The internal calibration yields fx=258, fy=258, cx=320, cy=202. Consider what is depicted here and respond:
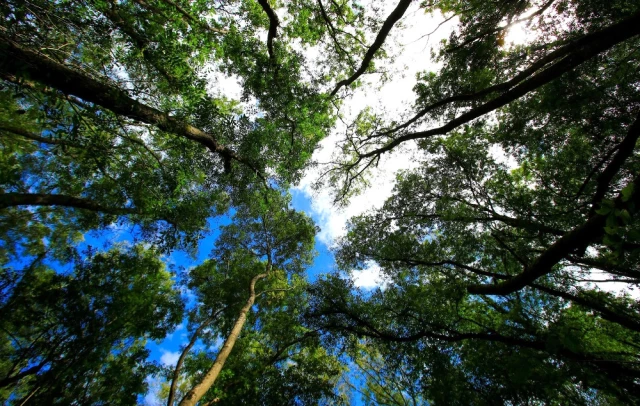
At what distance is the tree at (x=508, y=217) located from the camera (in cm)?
530

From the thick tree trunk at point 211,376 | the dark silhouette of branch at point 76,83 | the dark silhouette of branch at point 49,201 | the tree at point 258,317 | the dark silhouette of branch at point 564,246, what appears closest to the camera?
the dark silhouette of branch at point 76,83

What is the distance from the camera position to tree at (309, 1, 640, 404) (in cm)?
530

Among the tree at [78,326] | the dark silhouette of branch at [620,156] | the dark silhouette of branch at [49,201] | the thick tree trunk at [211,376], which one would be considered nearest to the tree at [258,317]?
the thick tree trunk at [211,376]

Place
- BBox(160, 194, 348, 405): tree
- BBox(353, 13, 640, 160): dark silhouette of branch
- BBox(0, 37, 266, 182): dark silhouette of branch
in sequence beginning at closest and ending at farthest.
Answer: BBox(0, 37, 266, 182): dark silhouette of branch < BBox(353, 13, 640, 160): dark silhouette of branch < BBox(160, 194, 348, 405): tree

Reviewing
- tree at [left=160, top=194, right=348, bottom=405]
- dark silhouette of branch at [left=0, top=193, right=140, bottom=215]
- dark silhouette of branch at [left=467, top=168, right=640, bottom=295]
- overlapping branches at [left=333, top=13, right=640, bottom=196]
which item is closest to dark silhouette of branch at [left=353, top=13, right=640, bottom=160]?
overlapping branches at [left=333, top=13, right=640, bottom=196]

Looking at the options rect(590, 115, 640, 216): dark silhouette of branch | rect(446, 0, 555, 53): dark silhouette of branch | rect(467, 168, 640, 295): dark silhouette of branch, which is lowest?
rect(467, 168, 640, 295): dark silhouette of branch

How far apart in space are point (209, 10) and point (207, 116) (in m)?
4.73

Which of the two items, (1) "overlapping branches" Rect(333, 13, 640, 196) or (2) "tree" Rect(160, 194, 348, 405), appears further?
(2) "tree" Rect(160, 194, 348, 405)

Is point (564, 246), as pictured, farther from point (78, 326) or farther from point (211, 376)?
point (78, 326)

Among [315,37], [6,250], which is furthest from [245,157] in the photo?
[6,250]

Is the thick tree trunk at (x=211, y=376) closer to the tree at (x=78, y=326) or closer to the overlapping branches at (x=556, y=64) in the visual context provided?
the tree at (x=78, y=326)

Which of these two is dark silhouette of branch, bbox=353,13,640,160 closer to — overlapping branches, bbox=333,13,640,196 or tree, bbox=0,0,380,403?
overlapping branches, bbox=333,13,640,196

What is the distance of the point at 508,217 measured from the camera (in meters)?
6.97

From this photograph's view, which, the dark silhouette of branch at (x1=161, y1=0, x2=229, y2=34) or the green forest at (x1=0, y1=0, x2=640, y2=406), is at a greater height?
the dark silhouette of branch at (x1=161, y1=0, x2=229, y2=34)
